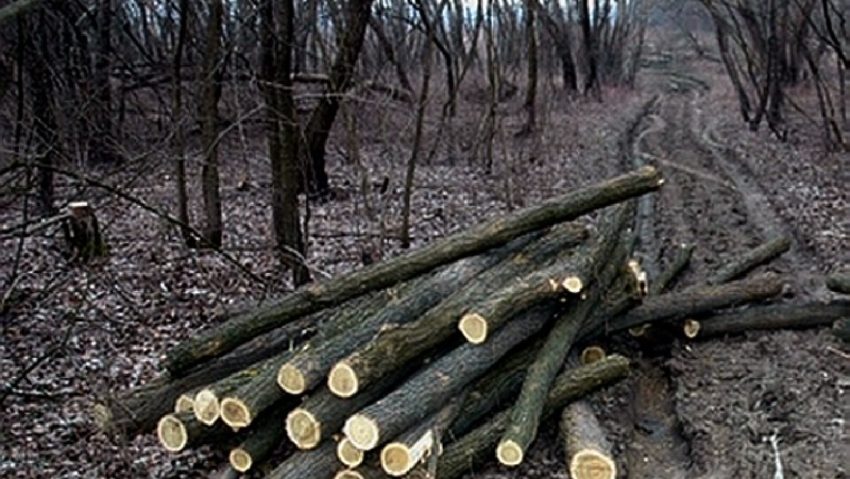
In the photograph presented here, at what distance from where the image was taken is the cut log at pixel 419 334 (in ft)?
21.1

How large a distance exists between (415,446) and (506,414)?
0.91 m

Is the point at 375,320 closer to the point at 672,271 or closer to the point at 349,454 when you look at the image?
the point at 349,454

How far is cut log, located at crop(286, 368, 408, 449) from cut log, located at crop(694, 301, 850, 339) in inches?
166

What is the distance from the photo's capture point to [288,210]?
10.8 meters

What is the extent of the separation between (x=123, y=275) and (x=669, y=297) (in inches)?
259

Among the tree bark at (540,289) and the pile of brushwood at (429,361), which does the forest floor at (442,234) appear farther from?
the tree bark at (540,289)

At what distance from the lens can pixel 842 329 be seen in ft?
28.5

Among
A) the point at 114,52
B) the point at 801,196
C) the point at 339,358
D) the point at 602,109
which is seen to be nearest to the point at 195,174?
the point at 114,52

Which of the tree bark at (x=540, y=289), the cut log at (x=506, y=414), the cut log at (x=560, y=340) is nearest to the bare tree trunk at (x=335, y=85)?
the cut log at (x=560, y=340)

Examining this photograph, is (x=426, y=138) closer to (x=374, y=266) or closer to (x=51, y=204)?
(x=51, y=204)

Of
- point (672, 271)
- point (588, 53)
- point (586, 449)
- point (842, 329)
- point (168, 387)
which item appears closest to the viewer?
point (586, 449)

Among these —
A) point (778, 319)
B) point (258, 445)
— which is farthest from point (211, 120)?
point (778, 319)

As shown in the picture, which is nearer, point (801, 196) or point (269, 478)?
point (269, 478)

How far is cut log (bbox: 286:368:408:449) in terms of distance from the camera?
6.32 metres
